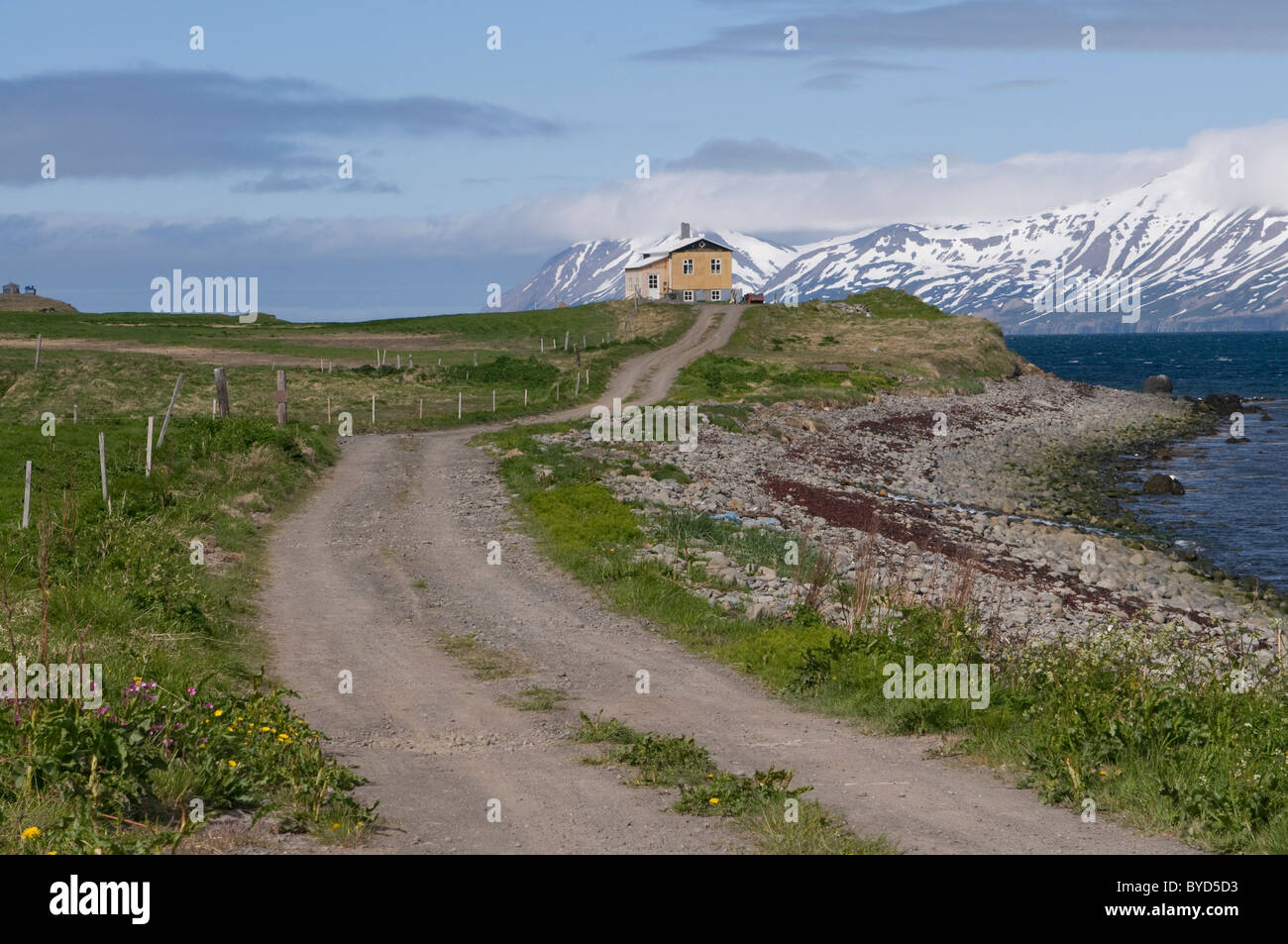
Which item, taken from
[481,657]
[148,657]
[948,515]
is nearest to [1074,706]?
[481,657]

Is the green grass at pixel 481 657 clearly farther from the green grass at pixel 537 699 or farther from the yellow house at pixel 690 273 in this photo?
the yellow house at pixel 690 273

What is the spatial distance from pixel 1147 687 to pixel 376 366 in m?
65.9

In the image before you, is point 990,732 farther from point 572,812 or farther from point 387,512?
point 387,512

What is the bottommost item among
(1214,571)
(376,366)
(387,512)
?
(1214,571)

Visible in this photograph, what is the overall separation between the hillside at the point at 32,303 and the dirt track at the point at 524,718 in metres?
149

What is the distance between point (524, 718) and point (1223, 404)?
94.9 m

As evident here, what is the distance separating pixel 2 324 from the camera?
9769 cm

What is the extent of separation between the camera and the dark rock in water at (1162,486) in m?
49.3

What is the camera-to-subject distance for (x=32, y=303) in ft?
530

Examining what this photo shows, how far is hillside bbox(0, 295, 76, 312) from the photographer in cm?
15688

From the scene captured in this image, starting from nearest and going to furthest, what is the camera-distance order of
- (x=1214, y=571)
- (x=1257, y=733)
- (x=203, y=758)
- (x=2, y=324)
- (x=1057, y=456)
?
(x=203, y=758), (x=1257, y=733), (x=1214, y=571), (x=1057, y=456), (x=2, y=324)

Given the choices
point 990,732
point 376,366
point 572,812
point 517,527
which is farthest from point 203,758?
point 376,366

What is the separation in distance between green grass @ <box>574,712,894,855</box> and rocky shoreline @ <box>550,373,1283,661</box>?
6284mm

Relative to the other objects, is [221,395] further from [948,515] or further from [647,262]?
[647,262]
